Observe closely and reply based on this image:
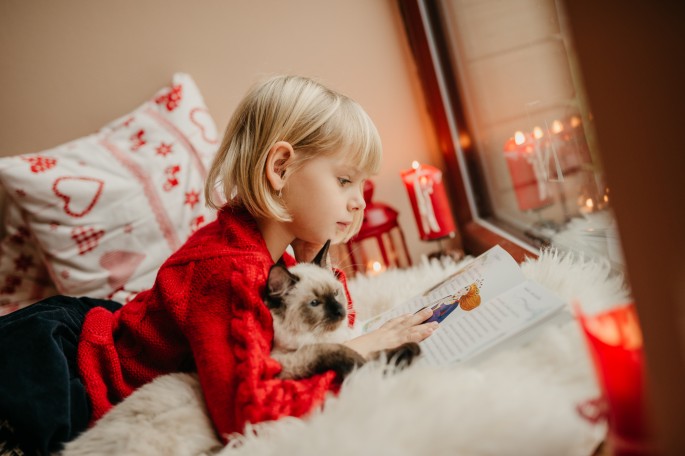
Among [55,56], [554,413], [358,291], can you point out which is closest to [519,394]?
[554,413]

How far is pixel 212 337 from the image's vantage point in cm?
79

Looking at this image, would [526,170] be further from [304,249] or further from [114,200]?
[114,200]

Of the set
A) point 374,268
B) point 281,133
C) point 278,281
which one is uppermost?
point 281,133

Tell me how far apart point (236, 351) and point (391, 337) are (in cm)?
27

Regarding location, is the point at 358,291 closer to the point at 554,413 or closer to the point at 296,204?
the point at 296,204

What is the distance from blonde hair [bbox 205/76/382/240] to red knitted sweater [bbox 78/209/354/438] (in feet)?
0.24

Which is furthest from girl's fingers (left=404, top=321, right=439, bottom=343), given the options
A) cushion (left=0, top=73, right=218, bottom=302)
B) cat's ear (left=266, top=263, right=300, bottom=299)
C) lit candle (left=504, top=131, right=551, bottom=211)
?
cushion (left=0, top=73, right=218, bottom=302)

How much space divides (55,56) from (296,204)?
1228 millimetres

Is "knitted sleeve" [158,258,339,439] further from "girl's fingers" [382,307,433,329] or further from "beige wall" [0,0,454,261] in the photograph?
"beige wall" [0,0,454,261]

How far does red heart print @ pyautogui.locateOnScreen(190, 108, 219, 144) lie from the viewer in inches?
59.8

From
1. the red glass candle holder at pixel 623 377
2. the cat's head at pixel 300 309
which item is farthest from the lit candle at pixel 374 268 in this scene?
the red glass candle holder at pixel 623 377

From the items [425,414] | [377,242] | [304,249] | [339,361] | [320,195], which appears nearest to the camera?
[425,414]

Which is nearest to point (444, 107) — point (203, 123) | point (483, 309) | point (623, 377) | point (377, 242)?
point (377, 242)

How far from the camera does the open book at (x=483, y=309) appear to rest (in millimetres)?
737
